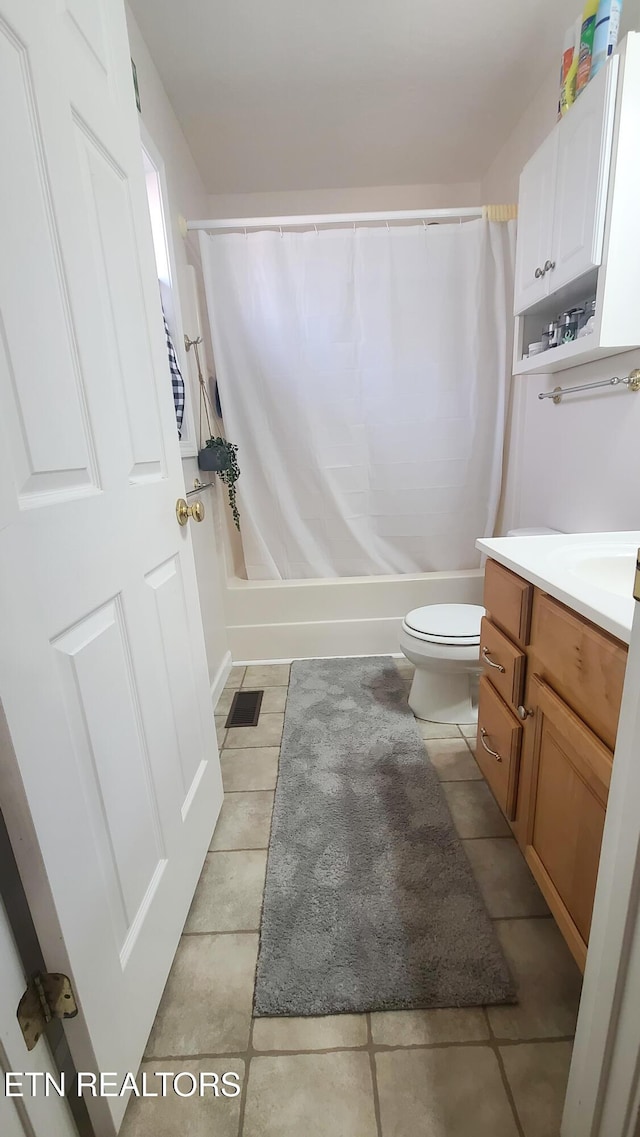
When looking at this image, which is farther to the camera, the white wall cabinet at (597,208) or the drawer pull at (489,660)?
the drawer pull at (489,660)

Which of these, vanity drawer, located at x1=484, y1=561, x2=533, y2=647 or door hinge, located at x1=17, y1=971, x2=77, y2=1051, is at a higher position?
vanity drawer, located at x1=484, y1=561, x2=533, y2=647

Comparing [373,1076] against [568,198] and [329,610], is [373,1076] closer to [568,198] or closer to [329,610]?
[329,610]

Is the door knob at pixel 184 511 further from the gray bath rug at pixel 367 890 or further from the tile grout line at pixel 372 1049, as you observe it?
the tile grout line at pixel 372 1049

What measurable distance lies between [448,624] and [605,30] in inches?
67.0

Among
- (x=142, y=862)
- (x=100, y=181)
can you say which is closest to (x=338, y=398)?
(x=100, y=181)

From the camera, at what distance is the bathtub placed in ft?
7.92

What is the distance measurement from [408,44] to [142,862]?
8.51ft

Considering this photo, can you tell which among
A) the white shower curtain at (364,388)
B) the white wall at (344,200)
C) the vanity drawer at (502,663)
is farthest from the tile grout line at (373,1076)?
the white wall at (344,200)

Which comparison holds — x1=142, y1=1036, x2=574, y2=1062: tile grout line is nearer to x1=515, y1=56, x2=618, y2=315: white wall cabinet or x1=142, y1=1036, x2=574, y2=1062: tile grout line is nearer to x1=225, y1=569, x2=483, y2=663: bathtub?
x1=225, y1=569, x2=483, y2=663: bathtub

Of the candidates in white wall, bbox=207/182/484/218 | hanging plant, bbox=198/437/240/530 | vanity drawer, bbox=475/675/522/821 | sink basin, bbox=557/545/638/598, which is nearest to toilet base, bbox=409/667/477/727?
vanity drawer, bbox=475/675/522/821

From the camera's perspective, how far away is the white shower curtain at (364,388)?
2.13 m

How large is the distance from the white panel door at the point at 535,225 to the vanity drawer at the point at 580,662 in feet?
3.70

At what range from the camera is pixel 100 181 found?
81cm

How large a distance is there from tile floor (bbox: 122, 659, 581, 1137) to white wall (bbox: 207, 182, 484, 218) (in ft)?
10.3
